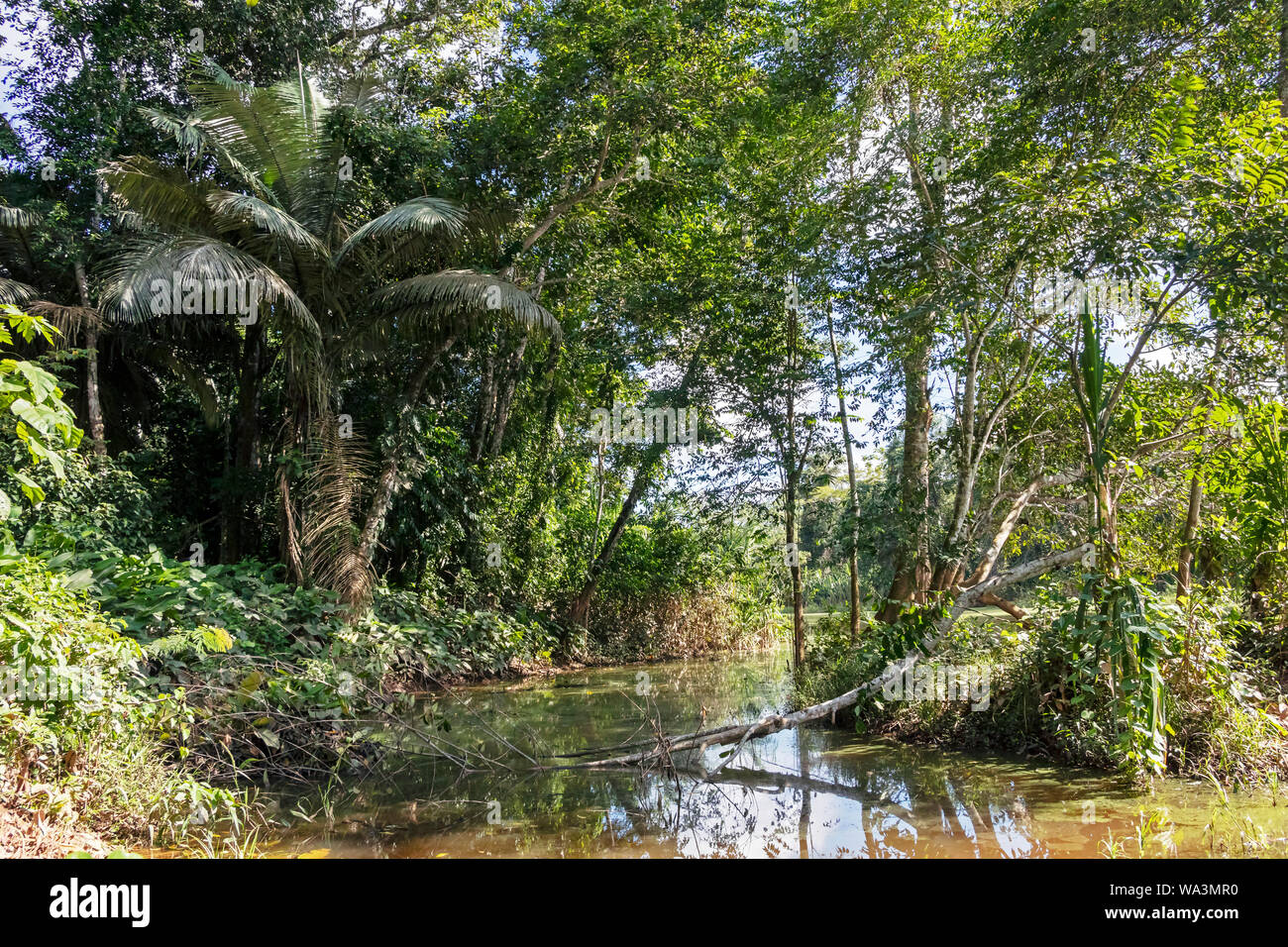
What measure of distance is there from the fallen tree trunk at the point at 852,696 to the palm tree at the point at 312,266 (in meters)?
5.02

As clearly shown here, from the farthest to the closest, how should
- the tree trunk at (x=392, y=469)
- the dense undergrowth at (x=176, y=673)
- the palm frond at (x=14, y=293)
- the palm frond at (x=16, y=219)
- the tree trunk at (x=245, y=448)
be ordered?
the tree trunk at (x=245, y=448) < the tree trunk at (x=392, y=469) < the palm frond at (x=16, y=219) < the palm frond at (x=14, y=293) < the dense undergrowth at (x=176, y=673)

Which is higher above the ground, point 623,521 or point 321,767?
point 623,521

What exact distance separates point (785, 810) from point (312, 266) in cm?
817

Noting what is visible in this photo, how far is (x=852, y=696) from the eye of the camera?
772cm

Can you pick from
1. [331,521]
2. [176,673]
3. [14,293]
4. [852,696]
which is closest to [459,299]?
[331,521]

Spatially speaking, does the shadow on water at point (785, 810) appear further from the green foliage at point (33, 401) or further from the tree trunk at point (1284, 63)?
the tree trunk at point (1284, 63)

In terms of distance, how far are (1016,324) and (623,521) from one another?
9016 mm

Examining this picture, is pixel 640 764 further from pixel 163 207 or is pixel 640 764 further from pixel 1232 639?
pixel 163 207

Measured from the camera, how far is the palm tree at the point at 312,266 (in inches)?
347

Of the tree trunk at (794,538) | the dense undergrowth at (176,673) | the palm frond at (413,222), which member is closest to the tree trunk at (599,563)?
the dense undergrowth at (176,673)

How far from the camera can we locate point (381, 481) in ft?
34.7

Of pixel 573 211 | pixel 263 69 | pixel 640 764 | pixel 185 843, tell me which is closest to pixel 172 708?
pixel 185 843

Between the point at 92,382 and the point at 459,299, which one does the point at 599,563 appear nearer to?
the point at 459,299

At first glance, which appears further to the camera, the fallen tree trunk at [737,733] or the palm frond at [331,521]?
the palm frond at [331,521]
